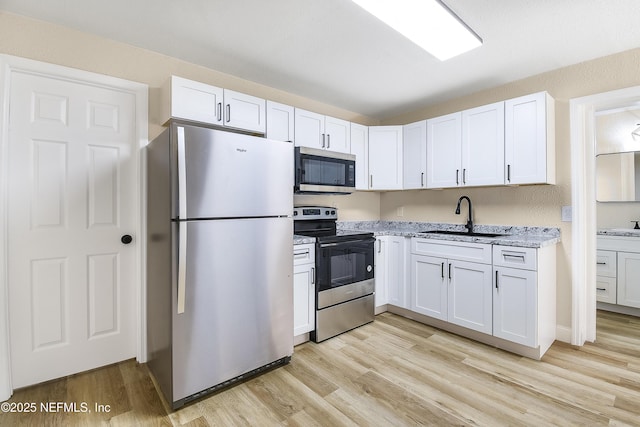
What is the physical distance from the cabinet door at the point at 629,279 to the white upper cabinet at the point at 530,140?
1604 mm

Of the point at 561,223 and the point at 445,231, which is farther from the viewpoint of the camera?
the point at 445,231

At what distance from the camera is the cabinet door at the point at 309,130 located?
2979 mm

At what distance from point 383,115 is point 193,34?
258cm

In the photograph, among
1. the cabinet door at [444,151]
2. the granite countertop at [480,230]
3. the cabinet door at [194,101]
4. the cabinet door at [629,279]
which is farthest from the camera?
the cabinet door at [629,279]

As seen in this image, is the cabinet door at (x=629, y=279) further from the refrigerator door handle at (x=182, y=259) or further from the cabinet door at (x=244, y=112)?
the refrigerator door handle at (x=182, y=259)

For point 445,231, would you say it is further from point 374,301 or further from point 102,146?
point 102,146

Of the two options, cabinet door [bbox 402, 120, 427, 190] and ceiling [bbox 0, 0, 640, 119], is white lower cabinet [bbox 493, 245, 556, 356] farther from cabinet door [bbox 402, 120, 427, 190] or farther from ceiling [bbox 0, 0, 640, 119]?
ceiling [bbox 0, 0, 640, 119]

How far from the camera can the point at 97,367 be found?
225 centimetres

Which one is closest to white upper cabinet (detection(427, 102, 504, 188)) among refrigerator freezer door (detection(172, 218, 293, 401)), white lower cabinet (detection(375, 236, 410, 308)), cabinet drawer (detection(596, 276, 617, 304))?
white lower cabinet (detection(375, 236, 410, 308))

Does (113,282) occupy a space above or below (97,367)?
above

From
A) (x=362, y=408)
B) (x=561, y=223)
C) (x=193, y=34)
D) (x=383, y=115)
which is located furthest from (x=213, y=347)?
(x=383, y=115)

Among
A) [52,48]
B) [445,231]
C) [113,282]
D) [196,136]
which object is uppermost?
[52,48]

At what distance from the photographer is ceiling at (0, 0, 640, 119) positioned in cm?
187

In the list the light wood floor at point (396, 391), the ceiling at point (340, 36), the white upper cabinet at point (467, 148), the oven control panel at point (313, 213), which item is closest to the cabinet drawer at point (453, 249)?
the white upper cabinet at point (467, 148)
